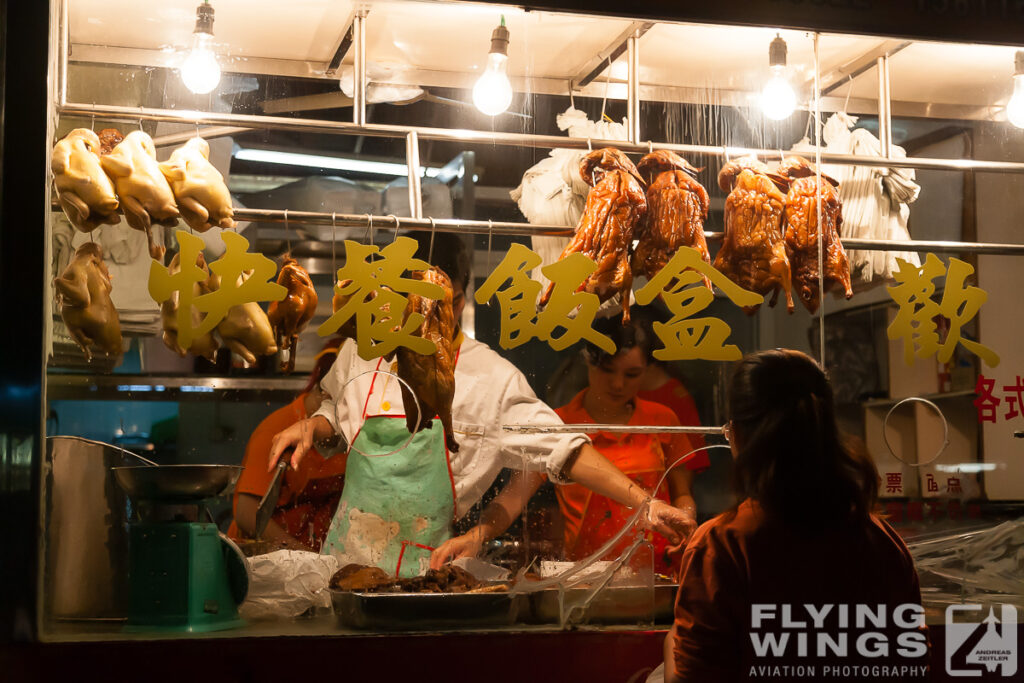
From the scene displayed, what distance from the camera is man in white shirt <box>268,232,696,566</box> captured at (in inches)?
108

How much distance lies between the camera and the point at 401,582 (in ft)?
8.45

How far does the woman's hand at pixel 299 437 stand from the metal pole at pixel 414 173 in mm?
652

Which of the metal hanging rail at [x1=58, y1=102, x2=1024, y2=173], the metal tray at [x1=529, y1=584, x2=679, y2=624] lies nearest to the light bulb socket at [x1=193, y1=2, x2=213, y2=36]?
the metal hanging rail at [x1=58, y1=102, x2=1024, y2=173]

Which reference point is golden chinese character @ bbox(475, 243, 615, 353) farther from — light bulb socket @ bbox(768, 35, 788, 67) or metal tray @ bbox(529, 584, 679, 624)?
light bulb socket @ bbox(768, 35, 788, 67)

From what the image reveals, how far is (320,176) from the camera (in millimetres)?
2797

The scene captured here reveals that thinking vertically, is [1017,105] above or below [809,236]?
above

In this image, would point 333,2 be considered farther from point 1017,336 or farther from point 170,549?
point 1017,336

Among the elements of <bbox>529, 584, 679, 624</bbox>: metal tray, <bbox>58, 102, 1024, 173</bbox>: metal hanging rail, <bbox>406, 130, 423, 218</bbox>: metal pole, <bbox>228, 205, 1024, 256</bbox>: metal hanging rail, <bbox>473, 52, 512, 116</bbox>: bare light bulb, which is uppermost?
<bbox>473, 52, 512, 116</bbox>: bare light bulb

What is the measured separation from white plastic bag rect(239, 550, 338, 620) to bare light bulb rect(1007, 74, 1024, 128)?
8.36ft

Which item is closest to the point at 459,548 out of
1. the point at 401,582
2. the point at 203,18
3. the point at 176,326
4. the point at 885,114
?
the point at 401,582

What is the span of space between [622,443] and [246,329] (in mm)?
1119

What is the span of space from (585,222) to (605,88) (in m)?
0.46

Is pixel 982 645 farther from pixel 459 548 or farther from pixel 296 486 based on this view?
pixel 296 486

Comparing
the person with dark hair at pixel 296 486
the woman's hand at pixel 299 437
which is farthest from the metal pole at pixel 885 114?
the woman's hand at pixel 299 437
